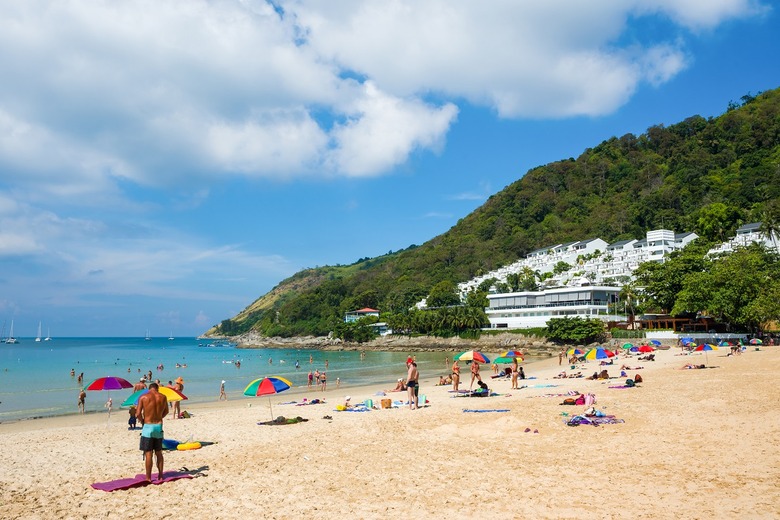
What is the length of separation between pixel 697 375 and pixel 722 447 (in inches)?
565

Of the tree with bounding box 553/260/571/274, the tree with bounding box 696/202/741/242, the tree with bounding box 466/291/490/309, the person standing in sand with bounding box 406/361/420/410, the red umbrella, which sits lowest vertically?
the person standing in sand with bounding box 406/361/420/410

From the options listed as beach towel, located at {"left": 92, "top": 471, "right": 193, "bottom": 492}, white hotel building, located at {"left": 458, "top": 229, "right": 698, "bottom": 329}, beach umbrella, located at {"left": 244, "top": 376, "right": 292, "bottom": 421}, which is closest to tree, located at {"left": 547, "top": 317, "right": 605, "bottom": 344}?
white hotel building, located at {"left": 458, "top": 229, "right": 698, "bottom": 329}

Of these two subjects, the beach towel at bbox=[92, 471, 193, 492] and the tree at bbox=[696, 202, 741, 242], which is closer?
the beach towel at bbox=[92, 471, 193, 492]

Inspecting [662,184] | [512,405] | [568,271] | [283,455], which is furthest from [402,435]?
[662,184]

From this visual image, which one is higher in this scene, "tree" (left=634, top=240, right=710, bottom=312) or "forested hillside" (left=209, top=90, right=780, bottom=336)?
"forested hillside" (left=209, top=90, right=780, bottom=336)

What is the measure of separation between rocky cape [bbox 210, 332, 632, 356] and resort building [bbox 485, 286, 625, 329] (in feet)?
14.6

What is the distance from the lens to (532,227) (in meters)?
159

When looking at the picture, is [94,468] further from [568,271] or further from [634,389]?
[568,271]

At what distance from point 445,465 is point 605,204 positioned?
499 ft

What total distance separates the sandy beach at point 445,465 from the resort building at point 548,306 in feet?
200

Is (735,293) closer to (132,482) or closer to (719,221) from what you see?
(132,482)

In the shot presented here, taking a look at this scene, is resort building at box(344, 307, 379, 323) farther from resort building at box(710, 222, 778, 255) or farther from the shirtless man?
the shirtless man

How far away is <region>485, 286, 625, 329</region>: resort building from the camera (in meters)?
75.9

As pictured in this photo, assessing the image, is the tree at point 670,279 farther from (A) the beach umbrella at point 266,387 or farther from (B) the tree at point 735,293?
(A) the beach umbrella at point 266,387
